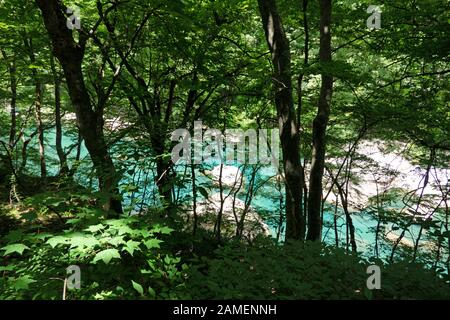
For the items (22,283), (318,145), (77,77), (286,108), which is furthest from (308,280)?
(77,77)

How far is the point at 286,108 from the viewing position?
5.05 m

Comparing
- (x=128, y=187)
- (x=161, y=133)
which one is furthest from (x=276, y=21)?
(x=128, y=187)

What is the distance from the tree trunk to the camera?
3.81 metres

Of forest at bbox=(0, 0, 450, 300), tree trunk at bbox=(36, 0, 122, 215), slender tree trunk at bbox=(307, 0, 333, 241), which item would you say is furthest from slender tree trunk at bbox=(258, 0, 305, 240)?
tree trunk at bbox=(36, 0, 122, 215)

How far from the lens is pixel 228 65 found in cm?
643

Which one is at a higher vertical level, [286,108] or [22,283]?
[286,108]

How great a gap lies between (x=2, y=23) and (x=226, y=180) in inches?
418

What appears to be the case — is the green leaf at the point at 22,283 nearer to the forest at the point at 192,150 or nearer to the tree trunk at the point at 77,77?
the forest at the point at 192,150

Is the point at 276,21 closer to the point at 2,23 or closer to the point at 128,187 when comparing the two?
the point at 128,187

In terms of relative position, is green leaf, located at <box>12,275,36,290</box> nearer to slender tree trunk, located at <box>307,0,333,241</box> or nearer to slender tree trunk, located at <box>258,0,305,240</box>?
slender tree trunk, located at <box>258,0,305,240</box>

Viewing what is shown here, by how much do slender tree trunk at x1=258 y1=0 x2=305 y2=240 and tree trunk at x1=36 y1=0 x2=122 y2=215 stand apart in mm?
2642

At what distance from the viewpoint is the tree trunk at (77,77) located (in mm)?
3812

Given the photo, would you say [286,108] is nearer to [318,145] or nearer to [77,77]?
[318,145]

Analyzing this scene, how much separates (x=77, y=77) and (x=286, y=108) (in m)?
3.00
